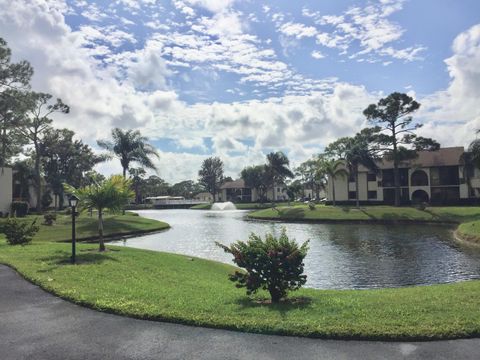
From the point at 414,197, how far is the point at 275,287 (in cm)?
6697

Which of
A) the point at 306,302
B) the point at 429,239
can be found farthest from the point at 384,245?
the point at 306,302

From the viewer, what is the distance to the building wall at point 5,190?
1897 inches

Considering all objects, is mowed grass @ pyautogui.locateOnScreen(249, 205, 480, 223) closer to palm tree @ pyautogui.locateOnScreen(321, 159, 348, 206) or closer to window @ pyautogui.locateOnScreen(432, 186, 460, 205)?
palm tree @ pyautogui.locateOnScreen(321, 159, 348, 206)

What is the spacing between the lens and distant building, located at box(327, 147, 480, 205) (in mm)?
64875

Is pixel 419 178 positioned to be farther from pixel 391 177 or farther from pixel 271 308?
pixel 271 308

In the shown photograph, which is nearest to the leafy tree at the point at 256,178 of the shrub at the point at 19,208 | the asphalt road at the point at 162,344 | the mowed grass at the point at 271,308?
the shrub at the point at 19,208

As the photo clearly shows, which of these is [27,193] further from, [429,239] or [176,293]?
[176,293]

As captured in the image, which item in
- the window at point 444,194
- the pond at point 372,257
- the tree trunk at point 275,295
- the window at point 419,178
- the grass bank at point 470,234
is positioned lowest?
the pond at point 372,257

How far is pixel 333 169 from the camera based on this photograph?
69812mm

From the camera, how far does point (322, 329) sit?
7.08 metres

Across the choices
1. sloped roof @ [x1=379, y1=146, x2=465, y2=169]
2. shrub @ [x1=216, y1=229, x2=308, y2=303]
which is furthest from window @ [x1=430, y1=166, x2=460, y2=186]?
shrub @ [x1=216, y1=229, x2=308, y2=303]

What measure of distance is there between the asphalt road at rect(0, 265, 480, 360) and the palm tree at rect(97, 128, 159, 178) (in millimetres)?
57831

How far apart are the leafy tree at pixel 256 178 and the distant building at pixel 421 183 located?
156 feet

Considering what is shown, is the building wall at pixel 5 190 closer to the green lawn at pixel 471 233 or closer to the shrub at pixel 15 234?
the shrub at pixel 15 234
